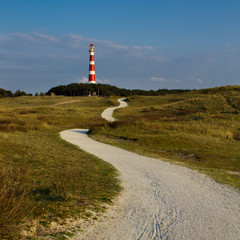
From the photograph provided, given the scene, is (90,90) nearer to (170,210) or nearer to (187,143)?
(187,143)

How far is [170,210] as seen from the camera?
24.2 feet

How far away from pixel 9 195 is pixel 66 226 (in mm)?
1402

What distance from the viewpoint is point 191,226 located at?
632 centimetres

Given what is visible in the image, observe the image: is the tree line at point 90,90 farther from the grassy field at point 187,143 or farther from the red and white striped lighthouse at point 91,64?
the grassy field at point 187,143

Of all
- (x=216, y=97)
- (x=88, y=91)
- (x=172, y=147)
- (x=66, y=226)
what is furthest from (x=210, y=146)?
(x=88, y=91)

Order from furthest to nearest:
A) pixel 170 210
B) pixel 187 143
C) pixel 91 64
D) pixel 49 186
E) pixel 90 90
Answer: pixel 90 90 → pixel 91 64 → pixel 187 143 → pixel 49 186 → pixel 170 210

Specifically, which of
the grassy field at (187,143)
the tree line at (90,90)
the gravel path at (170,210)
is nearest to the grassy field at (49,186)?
the gravel path at (170,210)

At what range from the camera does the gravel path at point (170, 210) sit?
5.87m

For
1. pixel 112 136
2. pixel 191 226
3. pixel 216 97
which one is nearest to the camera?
pixel 191 226

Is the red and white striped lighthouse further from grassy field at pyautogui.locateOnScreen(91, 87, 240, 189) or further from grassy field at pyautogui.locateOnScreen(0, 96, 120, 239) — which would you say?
grassy field at pyautogui.locateOnScreen(0, 96, 120, 239)

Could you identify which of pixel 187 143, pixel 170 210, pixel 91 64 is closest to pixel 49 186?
pixel 170 210

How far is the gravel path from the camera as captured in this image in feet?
19.2

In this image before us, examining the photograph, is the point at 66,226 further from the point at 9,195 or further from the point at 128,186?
the point at 128,186

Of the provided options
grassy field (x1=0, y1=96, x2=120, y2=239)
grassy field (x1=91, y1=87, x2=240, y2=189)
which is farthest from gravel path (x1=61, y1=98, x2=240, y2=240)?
grassy field (x1=91, y1=87, x2=240, y2=189)
